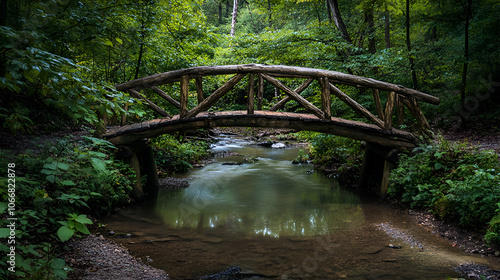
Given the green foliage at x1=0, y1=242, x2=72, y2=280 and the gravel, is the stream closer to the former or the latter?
the gravel

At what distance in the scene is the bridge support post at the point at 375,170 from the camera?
25.4ft

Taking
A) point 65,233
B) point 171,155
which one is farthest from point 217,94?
point 171,155

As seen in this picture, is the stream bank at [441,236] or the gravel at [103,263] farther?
the stream bank at [441,236]

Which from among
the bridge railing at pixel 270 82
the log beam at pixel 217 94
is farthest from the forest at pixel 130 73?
the log beam at pixel 217 94

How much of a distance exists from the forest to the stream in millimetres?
814

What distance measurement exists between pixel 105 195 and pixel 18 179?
2.37m

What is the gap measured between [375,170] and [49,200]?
7.81 metres

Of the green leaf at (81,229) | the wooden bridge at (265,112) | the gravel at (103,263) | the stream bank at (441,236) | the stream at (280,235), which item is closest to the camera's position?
the green leaf at (81,229)

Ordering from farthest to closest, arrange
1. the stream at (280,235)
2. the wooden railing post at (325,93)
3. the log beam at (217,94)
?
the wooden railing post at (325,93) → the log beam at (217,94) → the stream at (280,235)

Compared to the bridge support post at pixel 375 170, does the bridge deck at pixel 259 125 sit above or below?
above

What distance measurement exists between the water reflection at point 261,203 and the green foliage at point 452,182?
127 centimetres

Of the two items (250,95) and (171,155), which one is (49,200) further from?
(171,155)

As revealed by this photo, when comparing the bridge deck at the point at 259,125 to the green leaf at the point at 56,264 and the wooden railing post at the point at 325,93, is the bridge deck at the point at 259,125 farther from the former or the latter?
the green leaf at the point at 56,264

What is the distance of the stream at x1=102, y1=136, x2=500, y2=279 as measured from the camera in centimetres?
429
